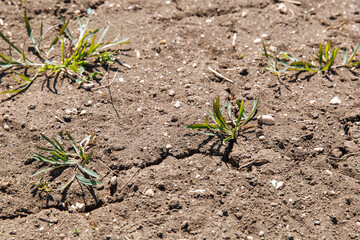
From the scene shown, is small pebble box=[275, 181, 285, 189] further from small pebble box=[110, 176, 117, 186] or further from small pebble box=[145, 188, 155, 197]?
small pebble box=[110, 176, 117, 186]

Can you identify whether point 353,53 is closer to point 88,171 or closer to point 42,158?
point 88,171

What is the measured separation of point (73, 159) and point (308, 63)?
175 cm

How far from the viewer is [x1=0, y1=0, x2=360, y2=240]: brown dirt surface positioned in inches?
73.9

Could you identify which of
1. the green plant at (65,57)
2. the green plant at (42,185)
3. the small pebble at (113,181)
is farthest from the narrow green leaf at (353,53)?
the green plant at (42,185)

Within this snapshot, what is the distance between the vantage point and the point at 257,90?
2.39 metres

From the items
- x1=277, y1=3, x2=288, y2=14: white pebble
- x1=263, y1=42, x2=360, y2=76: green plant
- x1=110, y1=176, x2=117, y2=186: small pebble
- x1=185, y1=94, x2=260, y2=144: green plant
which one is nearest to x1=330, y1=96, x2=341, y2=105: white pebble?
x1=263, y1=42, x2=360, y2=76: green plant

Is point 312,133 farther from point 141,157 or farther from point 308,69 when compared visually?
point 141,157

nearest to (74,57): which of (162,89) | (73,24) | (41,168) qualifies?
(73,24)

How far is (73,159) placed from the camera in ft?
6.90

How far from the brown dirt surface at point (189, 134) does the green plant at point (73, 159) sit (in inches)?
1.8

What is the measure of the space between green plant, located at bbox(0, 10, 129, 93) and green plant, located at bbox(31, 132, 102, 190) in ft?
1.70

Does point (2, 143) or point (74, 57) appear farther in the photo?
point (74, 57)

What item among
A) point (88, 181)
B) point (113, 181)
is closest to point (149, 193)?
point (113, 181)

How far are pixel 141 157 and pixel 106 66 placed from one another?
83 centimetres
